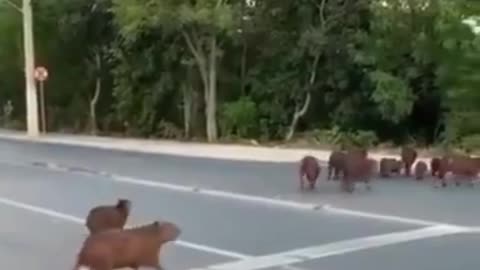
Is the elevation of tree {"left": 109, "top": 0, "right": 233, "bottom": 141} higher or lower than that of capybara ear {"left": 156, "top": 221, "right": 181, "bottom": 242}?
higher

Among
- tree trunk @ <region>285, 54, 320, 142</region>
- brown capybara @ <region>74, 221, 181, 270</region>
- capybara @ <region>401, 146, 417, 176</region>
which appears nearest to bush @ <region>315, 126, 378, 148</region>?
tree trunk @ <region>285, 54, 320, 142</region>

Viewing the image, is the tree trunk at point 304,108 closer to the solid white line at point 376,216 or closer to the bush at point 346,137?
the bush at point 346,137

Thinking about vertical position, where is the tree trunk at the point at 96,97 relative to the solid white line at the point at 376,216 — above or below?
above

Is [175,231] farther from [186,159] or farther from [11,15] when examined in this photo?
[11,15]

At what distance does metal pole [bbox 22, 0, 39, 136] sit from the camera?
140ft

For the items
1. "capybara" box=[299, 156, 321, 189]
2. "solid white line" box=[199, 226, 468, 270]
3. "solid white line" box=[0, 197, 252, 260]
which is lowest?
"solid white line" box=[0, 197, 252, 260]

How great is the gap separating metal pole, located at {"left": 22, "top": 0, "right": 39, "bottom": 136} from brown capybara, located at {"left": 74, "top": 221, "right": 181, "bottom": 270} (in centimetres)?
3281

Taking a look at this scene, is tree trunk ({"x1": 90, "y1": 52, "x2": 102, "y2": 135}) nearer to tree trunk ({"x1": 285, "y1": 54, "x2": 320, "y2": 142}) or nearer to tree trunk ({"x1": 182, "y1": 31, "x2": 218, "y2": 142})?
tree trunk ({"x1": 182, "y1": 31, "x2": 218, "y2": 142})

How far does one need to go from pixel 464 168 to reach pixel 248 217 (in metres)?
5.75

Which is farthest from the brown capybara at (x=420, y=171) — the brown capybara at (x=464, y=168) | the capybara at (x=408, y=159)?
the brown capybara at (x=464, y=168)

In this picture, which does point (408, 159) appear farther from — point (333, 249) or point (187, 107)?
point (187, 107)

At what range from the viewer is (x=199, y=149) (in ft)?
101

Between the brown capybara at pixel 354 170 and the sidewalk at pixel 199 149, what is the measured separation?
235 inches

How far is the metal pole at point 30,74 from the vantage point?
140 feet
